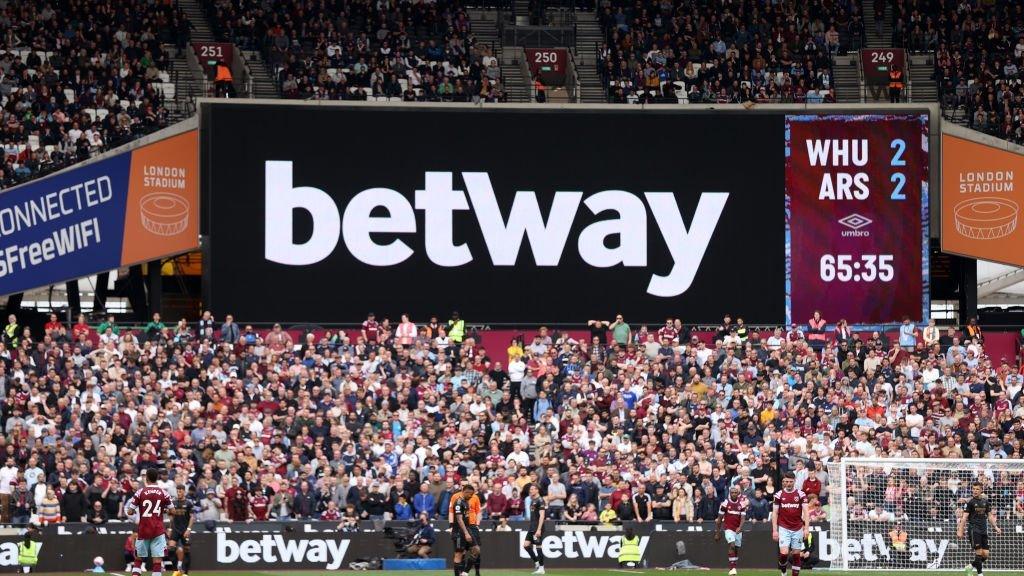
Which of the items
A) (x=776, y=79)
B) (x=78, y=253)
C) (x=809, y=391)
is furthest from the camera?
(x=776, y=79)

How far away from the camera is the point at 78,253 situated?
43.6 metres

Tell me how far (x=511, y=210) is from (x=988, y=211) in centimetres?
1206

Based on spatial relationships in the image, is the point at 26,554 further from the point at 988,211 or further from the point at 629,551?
the point at 988,211

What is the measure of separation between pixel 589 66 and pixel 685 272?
21.6 ft

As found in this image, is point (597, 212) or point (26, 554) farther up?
point (597, 212)

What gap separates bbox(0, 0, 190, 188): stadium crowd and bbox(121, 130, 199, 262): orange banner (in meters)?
0.80

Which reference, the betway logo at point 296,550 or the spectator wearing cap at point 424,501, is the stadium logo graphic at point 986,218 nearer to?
the spectator wearing cap at point 424,501

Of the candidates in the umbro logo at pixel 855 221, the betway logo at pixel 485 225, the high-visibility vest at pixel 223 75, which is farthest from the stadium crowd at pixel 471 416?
the high-visibility vest at pixel 223 75

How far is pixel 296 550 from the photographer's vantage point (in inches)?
1297

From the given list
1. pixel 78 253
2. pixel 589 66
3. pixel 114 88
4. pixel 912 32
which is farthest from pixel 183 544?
pixel 912 32

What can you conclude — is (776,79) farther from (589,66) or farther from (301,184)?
(301,184)

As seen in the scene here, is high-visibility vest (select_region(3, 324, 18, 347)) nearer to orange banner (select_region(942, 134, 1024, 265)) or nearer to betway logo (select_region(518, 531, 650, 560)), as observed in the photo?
betway logo (select_region(518, 531, 650, 560))

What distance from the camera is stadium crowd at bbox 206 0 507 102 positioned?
45.7 m

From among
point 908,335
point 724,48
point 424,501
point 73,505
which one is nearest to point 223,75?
point 724,48
